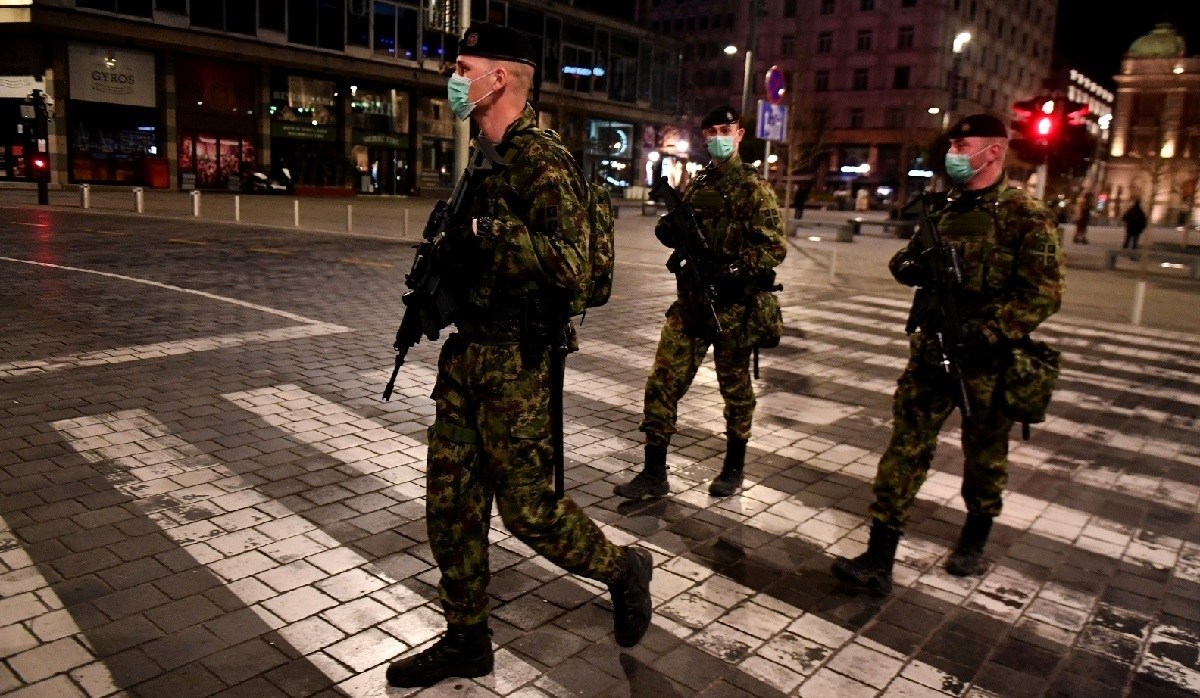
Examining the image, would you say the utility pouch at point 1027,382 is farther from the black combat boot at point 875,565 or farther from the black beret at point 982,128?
the black beret at point 982,128

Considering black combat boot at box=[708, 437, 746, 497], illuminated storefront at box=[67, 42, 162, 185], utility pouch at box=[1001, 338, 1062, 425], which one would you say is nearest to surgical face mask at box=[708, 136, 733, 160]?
black combat boot at box=[708, 437, 746, 497]

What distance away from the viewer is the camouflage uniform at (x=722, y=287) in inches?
193

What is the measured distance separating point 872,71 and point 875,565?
253ft

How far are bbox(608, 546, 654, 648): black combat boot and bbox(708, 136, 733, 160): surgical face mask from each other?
2.63m

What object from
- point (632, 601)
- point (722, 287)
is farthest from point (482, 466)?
point (722, 287)

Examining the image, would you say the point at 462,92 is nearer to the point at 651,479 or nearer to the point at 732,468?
the point at 651,479

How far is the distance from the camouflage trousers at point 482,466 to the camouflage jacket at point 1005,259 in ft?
7.12

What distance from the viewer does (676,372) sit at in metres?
4.97

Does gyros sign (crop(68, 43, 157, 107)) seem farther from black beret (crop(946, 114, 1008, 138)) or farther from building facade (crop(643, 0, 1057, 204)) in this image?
building facade (crop(643, 0, 1057, 204))

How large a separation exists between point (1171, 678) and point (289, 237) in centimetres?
1889

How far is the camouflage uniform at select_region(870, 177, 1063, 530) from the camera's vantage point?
392 cm

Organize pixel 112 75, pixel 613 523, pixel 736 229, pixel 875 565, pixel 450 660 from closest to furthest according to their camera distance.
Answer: pixel 450 660 < pixel 875 565 < pixel 613 523 < pixel 736 229 < pixel 112 75

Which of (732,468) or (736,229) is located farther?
(732,468)

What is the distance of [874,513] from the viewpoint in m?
4.16
